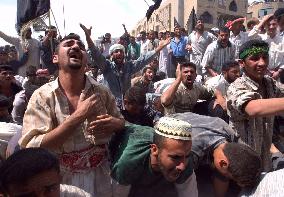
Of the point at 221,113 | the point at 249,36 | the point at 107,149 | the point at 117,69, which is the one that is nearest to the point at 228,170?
the point at 107,149

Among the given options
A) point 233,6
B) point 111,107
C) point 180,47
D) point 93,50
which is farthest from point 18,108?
point 233,6

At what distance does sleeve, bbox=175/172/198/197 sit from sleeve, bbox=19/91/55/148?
0.91 meters

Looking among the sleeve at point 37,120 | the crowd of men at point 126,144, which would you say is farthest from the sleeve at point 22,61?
the sleeve at point 37,120

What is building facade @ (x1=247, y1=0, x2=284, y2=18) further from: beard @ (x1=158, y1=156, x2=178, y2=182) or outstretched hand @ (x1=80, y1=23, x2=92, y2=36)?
beard @ (x1=158, y1=156, x2=178, y2=182)

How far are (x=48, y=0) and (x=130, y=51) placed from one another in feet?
23.4

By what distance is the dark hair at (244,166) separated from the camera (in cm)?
264

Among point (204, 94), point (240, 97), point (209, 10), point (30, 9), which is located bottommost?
point (204, 94)

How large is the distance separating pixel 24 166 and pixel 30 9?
3308mm

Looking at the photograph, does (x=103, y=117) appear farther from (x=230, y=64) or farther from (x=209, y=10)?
(x=209, y=10)

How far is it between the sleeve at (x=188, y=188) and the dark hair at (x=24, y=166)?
0.97 meters

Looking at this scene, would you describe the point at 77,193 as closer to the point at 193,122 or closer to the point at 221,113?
the point at 193,122

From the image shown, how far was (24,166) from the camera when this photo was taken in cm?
219

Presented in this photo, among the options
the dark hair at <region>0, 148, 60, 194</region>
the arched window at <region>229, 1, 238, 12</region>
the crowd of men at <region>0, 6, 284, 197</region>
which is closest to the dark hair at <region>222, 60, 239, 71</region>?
the crowd of men at <region>0, 6, 284, 197</region>

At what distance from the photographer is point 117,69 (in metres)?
6.23
